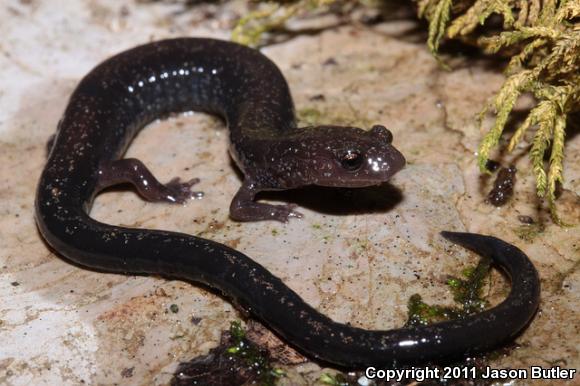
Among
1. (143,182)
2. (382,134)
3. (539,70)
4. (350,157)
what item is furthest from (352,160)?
(143,182)

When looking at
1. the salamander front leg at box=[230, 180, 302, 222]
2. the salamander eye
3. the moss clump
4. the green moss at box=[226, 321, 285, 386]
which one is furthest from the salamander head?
the green moss at box=[226, 321, 285, 386]

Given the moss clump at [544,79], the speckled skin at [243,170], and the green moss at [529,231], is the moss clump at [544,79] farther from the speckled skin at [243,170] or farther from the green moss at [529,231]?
the speckled skin at [243,170]

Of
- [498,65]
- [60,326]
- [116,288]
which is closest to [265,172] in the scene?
[116,288]

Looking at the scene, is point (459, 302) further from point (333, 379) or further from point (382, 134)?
point (382, 134)

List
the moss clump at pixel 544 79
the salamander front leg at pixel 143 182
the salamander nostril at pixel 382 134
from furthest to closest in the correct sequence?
the salamander front leg at pixel 143 182 < the salamander nostril at pixel 382 134 < the moss clump at pixel 544 79

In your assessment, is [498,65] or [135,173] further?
[498,65]

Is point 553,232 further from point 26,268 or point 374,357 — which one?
point 26,268

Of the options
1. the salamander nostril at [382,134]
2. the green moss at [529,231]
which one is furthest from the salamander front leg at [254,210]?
the green moss at [529,231]

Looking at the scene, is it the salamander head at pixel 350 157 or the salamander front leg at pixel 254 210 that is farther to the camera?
the salamander front leg at pixel 254 210
